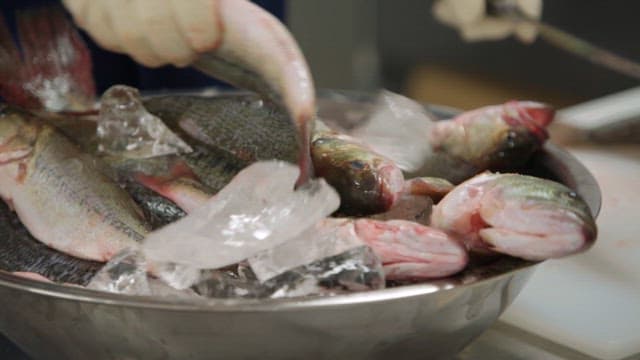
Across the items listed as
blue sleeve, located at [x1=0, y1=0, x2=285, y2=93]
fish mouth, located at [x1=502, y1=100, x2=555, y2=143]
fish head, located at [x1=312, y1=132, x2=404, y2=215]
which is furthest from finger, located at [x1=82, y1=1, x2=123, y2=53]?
blue sleeve, located at [x1=0, y1=0, x2=285, y2=93]

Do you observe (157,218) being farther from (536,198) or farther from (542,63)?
(542,63)

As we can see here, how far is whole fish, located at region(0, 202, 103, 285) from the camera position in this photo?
0.87m

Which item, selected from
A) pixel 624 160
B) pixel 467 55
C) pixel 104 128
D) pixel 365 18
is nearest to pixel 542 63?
pixel 467 55

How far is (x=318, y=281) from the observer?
0.76 m

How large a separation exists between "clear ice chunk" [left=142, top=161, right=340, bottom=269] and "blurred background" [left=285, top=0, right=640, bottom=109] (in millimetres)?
2196

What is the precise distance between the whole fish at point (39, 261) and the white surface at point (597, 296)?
0.47 m

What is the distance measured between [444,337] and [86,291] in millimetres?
314

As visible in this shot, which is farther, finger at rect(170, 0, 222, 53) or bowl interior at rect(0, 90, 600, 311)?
finger at rect(170, 0, 222, 53)

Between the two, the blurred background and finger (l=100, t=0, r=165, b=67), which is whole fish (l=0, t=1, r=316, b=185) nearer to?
finger (l=100, t=0, r=165, b=67)

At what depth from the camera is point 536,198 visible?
0.77 metres

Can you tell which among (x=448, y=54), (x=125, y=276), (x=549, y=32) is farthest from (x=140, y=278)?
(x=448, y=54)

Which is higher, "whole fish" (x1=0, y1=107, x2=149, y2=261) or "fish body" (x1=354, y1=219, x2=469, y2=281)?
"fish body" (x1=354, y1=219, x2=469, y2=281)

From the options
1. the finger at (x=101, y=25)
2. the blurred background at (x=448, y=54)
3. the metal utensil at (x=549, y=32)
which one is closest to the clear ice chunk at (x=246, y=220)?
the finger at (x=101, y=25)

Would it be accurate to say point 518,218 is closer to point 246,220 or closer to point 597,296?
point 246,220
